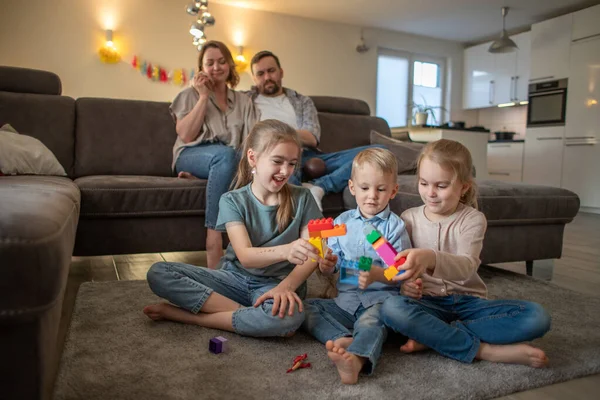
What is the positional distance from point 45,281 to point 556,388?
110cm

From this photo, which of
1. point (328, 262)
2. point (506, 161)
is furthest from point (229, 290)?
point (506, 161)

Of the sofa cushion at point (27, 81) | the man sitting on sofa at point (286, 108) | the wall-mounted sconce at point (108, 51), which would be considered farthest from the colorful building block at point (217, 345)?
the wall-mounted sconce at point (108, 51)

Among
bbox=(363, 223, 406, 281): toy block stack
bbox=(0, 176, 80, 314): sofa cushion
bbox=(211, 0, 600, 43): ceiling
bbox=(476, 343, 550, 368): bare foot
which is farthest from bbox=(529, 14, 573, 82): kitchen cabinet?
bbox=(0, 176, 80, 314): sofa cushion

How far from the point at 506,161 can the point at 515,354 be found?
5.70m

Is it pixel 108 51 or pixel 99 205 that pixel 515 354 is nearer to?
pixel 99 205

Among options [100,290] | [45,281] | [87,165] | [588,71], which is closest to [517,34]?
[588,71]

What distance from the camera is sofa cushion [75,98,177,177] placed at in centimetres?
244

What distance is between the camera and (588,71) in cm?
522

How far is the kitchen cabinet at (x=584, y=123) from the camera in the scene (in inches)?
204

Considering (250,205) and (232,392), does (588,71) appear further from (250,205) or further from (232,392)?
(232,392)

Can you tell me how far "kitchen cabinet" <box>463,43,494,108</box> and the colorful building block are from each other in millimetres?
6615

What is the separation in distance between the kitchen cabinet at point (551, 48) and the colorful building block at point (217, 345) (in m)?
5.64

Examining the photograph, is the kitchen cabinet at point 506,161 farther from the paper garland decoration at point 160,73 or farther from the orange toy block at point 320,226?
the orange toy block at point 320,226

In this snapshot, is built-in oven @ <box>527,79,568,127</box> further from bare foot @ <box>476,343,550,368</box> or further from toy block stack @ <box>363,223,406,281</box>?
toy block stack @ <box>363,223,406,281</box>
